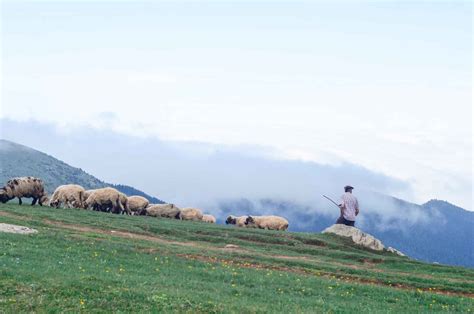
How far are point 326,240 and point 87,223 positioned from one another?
18.3m

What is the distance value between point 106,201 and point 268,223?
58.4ft

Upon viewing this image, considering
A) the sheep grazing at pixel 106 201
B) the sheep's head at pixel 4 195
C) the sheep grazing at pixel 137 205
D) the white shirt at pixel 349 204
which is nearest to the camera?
the white shirt at pixel 349 204

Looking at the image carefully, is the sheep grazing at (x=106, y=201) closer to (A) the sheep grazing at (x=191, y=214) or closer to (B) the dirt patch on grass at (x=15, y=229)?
(A) the sheep grazing at (x=191, y=214)

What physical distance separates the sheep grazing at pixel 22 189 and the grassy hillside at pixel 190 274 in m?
9.16

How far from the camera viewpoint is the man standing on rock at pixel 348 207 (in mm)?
55134

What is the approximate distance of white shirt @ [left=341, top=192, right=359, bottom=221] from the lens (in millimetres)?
55125

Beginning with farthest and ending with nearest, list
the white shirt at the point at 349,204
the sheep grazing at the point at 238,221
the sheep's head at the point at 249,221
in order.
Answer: the sheep grazing at the point at 238,221, the sheep's head at the point at 249,221, the white shirt at the point at 349,204

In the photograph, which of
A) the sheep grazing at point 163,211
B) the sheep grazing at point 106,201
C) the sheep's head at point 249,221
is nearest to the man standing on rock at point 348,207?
the sheep's head at point 249,221

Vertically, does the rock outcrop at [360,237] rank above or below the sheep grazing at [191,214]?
below

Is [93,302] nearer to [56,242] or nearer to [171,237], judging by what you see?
[56,242]

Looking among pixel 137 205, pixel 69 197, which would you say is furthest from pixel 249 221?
pixel 69 197

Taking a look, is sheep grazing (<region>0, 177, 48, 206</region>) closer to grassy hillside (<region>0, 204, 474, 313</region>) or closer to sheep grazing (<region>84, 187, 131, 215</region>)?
sheep grazing (<region>84, 187, 131, 215</region>)

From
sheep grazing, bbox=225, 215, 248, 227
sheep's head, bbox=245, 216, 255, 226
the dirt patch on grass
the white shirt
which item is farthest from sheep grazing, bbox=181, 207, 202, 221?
the dirt patch on grass

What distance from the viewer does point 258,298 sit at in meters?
24.2
